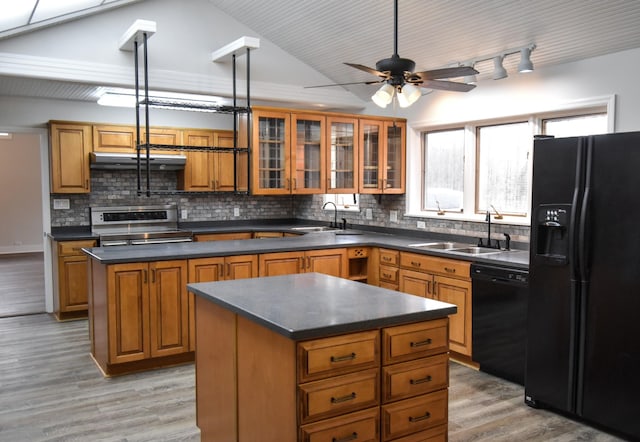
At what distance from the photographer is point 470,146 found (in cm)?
524

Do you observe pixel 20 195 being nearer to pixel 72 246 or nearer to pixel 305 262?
pixel 72 246

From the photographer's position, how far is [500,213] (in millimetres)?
4969

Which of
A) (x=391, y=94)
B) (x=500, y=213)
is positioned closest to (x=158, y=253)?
(x=391, y=94)

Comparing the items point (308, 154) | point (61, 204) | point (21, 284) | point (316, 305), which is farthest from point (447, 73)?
→ point (21, 284)

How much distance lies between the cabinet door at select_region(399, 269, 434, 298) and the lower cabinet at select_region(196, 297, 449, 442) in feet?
7.07

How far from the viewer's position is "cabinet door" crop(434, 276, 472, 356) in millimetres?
4234

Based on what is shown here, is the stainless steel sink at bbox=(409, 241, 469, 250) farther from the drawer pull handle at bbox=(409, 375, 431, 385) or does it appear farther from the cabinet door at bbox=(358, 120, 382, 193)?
the drawer pull handle at bbox=(409, 375, 431, 385)

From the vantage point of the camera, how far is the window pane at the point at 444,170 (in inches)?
214

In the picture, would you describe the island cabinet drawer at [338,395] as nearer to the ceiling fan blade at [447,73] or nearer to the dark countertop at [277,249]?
the ceiling fan blade at [447,73]

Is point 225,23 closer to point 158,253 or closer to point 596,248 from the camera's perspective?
point 158,253

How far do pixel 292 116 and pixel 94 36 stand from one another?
197cm

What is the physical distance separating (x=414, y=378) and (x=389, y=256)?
272 cm

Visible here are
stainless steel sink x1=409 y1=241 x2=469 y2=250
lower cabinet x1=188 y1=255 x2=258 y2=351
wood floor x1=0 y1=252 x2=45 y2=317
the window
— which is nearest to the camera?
lower cabinet x1=188 y1=255 x2=258 y2=351

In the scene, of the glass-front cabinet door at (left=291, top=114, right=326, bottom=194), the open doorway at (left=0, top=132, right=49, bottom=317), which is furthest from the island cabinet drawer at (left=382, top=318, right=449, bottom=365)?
the open doorway at (left=0, top=132, right=49, bottom=317)
